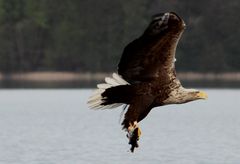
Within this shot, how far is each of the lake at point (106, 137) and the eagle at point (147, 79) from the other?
12225 mm

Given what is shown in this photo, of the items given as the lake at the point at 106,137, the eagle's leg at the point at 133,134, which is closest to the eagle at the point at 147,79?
the eagle's leg at the point at 133,134

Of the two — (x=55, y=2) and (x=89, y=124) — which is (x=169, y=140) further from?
(x=55, y=2)

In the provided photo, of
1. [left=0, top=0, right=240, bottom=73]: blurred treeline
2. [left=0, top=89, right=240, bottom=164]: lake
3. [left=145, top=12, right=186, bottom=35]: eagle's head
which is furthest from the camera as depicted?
[left=0, top=0, right=240, bottom=73]: blurred treeline

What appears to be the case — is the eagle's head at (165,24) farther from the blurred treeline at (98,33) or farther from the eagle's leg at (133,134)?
the blurred treeline at (98,33)

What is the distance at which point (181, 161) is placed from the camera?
69.8 feet

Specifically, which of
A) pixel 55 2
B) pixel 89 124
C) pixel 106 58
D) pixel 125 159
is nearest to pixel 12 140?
pixel 125 159

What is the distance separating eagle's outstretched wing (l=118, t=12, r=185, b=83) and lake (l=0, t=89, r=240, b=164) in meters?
12.2

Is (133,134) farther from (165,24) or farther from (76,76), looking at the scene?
(76,76)

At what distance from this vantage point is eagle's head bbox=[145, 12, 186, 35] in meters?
7.93

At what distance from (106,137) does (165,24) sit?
23.0 meters

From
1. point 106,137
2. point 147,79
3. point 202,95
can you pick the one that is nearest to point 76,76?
point 106,137

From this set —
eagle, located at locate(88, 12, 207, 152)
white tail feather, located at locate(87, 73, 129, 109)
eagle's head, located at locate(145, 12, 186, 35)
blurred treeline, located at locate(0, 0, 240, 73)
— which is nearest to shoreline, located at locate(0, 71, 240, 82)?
blurred treeline, located at locate(0, 0, 240, 73)

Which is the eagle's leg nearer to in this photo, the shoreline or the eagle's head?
the eagle's head

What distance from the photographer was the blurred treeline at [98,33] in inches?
3917
